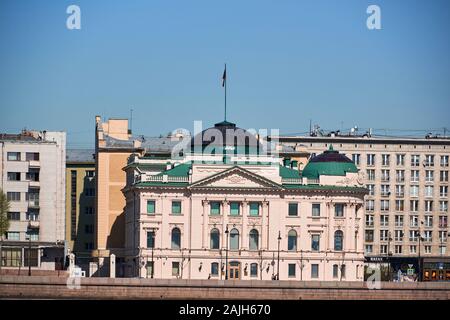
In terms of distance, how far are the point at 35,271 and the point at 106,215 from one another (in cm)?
2073

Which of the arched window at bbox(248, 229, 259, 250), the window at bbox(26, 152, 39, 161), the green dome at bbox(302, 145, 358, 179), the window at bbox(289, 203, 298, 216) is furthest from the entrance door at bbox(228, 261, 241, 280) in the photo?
the window at bbox(26, 152, 39, 161)

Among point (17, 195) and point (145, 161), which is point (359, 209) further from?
point (17, 195)

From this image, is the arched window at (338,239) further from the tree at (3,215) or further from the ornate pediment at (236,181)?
the tree at (3,215)

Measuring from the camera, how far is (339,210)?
16300cm

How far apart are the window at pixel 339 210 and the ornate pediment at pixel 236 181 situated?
234 inches

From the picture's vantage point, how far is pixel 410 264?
197250 mm

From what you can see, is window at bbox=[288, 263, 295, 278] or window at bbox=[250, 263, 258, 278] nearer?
window at bbox=[250, 263, 258, 278]

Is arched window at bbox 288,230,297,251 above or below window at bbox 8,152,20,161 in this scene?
below

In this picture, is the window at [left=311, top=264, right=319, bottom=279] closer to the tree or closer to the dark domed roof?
the dark domed roof

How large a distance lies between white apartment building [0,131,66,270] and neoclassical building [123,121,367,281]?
11.8 meters

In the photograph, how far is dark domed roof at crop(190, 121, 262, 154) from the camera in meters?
164

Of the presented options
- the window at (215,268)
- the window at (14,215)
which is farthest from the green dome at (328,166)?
the window at (14,215)
